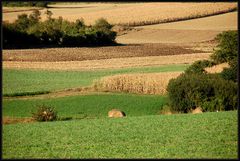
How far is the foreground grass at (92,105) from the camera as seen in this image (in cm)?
3053

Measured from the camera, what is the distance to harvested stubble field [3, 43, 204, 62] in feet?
180

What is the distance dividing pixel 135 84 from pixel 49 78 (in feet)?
33.2

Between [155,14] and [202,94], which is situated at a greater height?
[155,14]

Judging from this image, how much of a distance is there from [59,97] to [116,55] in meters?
23.0

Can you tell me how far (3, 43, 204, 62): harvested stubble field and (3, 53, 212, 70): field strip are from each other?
1.86 m

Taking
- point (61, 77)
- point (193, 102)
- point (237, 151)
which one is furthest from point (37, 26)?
point (237, 151)

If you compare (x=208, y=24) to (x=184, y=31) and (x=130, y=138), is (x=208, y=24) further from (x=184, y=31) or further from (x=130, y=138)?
(x=130, y=138)

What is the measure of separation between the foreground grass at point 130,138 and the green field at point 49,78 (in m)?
16.2

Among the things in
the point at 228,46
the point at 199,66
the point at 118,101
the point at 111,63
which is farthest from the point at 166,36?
the point at 118,101

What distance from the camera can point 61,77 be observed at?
45.4 m

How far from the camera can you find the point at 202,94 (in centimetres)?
3050

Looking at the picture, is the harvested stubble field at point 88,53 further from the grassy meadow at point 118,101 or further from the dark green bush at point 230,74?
the dark green bush at point 230,74

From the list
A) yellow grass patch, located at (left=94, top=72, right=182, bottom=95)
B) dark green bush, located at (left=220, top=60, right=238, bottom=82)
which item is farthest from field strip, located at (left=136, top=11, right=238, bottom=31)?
dark green bush, located at (left=220, top=60, right=238, bottom=82)

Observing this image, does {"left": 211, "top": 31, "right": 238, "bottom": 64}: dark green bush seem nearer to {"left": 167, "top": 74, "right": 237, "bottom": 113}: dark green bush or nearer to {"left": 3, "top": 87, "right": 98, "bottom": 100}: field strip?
{"left": 167, "top": 74, "right": 237, "bottom": 113}: dark green bush
